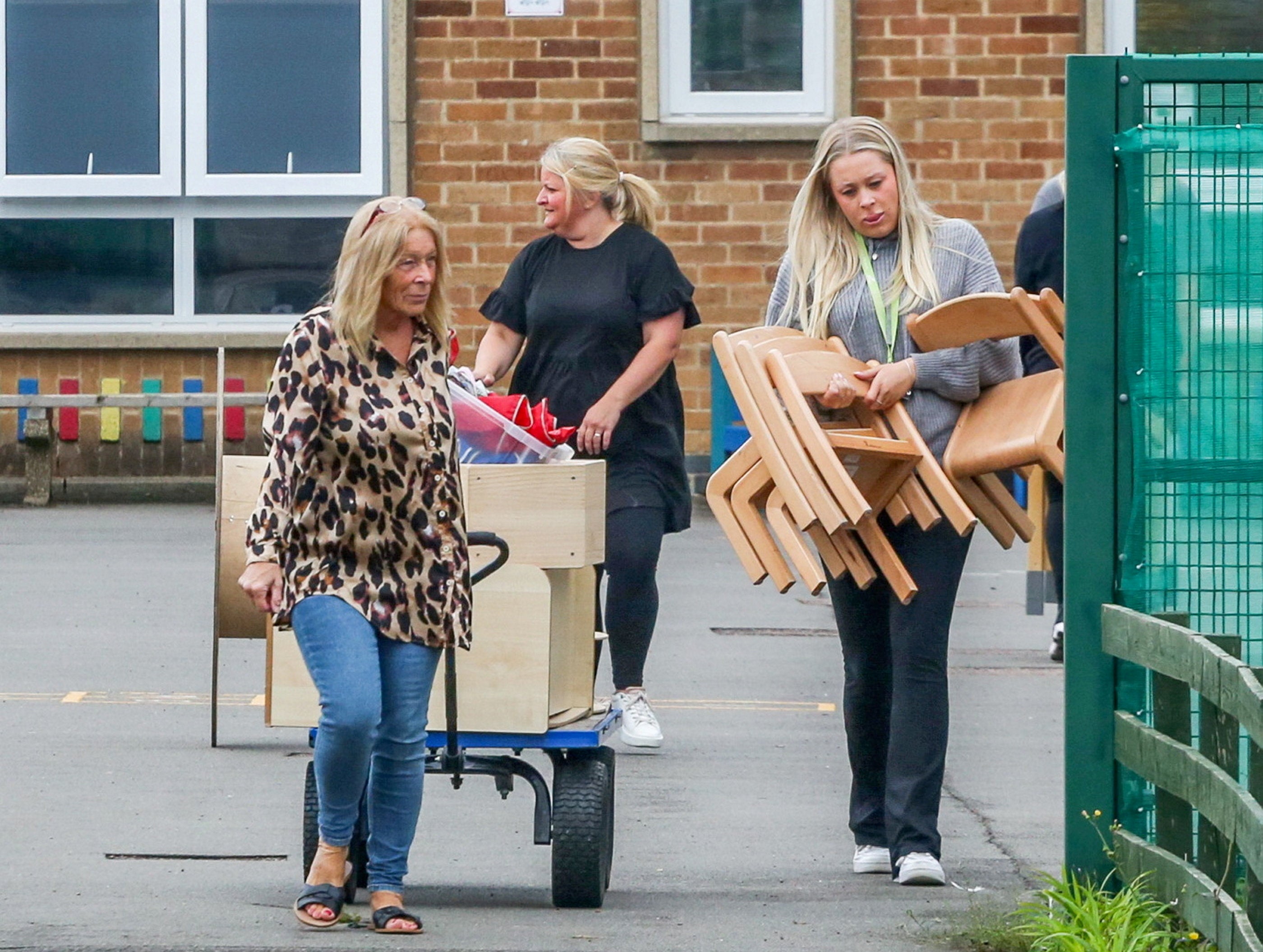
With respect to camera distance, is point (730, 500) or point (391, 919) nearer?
point (391, 919)

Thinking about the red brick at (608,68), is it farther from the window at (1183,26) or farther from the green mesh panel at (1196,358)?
the green mesh panel at (1196,358)

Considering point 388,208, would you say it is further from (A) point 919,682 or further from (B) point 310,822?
(A) point 919,682

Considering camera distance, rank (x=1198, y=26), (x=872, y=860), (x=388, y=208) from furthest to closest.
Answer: (x=1198, y=26) → (x=872, y=860) → (x=388, y=208)

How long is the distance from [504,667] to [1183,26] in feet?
37.0

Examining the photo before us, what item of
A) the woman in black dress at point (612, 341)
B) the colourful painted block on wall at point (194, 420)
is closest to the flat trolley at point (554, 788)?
the woman in black dress at point (612, 341)

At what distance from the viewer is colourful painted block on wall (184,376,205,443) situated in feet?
50.3

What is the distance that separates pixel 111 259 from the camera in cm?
1586

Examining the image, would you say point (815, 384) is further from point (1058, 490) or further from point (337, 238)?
point (337, 238)

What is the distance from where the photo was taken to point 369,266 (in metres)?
5.29

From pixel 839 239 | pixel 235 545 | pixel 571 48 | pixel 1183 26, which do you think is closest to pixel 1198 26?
pixel 1183 26

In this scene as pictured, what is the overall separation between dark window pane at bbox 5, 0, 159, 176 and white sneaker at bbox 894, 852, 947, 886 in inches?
428

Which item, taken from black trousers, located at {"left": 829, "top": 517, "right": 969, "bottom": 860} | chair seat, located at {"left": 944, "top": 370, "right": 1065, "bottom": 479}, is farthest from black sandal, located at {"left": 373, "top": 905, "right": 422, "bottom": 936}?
chair seat, located at {"left": 944, "top": 370, "right": 1065, "bottom": 479}

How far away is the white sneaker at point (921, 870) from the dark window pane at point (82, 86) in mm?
10882

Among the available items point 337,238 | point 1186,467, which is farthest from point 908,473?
point 337,238
